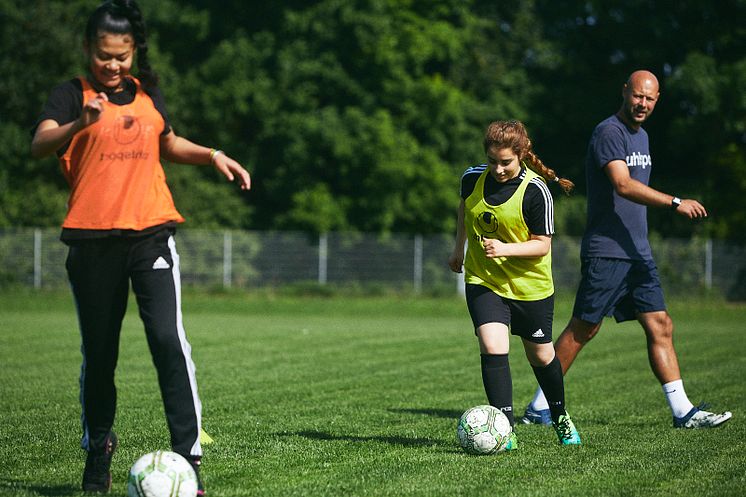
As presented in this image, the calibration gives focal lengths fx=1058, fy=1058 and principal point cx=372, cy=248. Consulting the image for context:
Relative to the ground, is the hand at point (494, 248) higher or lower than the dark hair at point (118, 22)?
lower

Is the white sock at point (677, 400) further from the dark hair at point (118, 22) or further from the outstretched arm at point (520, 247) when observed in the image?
the dark hair at point (118, 22)

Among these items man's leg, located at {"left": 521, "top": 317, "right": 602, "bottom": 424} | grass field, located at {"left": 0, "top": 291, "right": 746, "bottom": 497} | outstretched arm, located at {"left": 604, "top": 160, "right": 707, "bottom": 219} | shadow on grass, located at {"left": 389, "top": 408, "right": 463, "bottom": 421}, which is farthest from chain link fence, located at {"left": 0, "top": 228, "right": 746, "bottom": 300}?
outstretched arm, located at {"left": 604, "top": 160, "right": 707, "bottom": 219}

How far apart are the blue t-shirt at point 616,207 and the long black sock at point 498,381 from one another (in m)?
1.70

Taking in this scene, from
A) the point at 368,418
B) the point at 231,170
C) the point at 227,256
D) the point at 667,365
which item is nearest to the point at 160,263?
the point at 231,170

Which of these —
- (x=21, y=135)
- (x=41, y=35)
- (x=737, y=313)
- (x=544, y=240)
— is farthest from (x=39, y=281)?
(x=544, y=240)

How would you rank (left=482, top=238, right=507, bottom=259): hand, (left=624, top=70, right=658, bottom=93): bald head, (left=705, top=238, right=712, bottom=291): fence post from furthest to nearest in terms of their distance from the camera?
(left=705, top=238, right=712, bottom=291): fence post → (left=624, top=70, right=658, bottom=93): bald head → (left=482, top=238, right=507, bottom=259): hand

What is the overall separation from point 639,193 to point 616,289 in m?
0.89

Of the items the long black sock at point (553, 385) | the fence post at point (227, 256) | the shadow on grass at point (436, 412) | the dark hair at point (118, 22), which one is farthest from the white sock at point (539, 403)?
the fence post at point (227, 256)

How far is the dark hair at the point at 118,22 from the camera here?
187 inches

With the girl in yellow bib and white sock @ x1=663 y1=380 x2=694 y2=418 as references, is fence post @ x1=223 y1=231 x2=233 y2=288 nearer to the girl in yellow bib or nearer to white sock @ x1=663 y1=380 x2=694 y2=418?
white sock @ x1=663 y1=380 x2=694 y2=418

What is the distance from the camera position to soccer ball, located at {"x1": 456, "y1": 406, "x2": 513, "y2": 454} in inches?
252

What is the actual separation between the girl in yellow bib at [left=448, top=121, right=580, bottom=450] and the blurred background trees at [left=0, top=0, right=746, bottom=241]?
28.4 m

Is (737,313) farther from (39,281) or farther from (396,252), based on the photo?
(39,281)

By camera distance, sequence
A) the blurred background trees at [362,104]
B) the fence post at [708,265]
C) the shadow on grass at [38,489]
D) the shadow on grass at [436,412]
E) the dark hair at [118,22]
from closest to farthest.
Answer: the dark hair at [118,22] → the shadow on grass at [38,489] → the shadow on grass at [436,412] → the fence post at [708,265] → the blurred background trees at [362,104]
